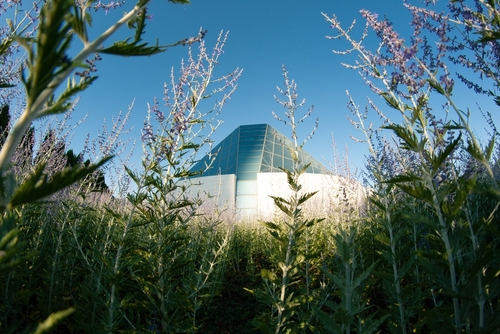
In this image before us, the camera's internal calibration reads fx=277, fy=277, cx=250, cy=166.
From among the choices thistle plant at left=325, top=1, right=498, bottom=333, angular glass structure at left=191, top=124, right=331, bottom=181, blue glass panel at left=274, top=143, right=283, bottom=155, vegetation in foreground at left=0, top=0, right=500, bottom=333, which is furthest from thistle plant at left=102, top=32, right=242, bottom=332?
blue glass panel at left=274, top=143, right=283, bottom=155

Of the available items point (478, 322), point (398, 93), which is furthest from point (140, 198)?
point (478, 322)

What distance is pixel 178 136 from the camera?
2.84 m

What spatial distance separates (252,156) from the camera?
1016 inches

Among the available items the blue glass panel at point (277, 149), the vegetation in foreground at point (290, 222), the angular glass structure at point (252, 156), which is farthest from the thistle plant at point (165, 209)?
the blue glass panel at point (277, 149)

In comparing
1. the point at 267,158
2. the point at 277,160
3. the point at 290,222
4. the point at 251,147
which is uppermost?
the point at 251,147

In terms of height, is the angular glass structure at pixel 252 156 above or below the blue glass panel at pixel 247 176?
above

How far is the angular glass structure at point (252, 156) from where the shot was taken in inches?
959

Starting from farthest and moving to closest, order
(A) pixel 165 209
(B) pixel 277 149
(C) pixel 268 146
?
(C) pixel 268 146
(B) pixel 277 149
(A) pixel 165 209

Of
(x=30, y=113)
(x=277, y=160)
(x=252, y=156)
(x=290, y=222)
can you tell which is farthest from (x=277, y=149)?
(x=30, y=113)

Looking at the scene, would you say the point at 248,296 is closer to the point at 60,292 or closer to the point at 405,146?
the point at 60,292

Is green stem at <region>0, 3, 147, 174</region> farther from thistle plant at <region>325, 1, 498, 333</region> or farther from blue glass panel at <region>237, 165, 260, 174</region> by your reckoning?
blue glass panel at <region>237, 165, 260, 174</region>

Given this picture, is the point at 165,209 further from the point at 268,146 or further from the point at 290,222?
the point at 268,146

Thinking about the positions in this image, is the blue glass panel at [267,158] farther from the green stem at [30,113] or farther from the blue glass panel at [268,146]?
the green stem at [30,113]

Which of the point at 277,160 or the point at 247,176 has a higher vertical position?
the point at 277,160
